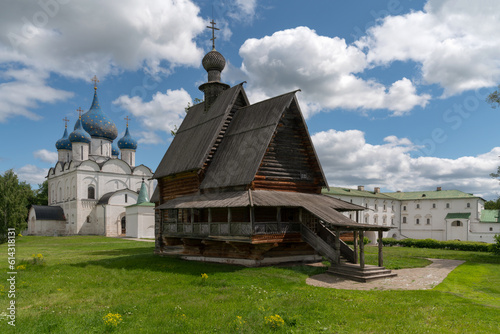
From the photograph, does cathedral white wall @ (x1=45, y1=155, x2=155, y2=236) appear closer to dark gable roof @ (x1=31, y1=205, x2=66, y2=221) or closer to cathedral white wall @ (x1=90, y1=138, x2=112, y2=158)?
dark gable roof @ (x1=31, y1=205, x2=66, y2=221)

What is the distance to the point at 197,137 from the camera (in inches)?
893

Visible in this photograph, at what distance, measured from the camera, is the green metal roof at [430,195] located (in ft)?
212

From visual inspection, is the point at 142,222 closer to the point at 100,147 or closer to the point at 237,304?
the point at 100,147

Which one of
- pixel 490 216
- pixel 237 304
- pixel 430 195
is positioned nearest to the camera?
pixel 237 304

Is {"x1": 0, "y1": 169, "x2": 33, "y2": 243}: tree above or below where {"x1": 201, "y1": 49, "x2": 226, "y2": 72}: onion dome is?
below

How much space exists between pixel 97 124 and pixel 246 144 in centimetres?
4854

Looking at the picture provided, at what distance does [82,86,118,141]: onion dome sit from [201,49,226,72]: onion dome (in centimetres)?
4154

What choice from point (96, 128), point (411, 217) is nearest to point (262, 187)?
point (96, 128)

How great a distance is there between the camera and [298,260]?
1864 centimetres

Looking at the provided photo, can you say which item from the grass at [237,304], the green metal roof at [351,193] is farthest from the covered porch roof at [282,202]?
the green metal roof at [351,193]

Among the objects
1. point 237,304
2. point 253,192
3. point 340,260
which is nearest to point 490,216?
point 340,260

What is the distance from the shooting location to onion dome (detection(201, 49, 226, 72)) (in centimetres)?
2486

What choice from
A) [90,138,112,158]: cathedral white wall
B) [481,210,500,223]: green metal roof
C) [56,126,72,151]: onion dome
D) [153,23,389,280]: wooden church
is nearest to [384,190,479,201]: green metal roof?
[481,210,500,223]: green metal roof

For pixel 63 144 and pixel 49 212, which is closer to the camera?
pixel 49 212
